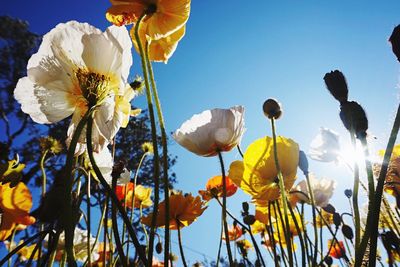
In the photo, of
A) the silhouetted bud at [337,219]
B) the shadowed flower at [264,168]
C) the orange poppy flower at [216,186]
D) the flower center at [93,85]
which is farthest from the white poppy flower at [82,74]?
the silhouetted bud at [337,219]

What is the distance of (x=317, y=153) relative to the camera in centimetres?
120

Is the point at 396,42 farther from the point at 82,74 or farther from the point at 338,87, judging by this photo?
the point at 82,74

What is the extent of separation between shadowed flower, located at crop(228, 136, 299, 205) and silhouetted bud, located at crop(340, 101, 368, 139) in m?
0.45

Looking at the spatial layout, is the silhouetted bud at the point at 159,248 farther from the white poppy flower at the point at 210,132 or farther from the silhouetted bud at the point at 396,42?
the silhouetted bud at the point at 396,42

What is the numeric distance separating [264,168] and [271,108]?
19 cm

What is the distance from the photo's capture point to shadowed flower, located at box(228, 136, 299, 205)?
99 centimetres

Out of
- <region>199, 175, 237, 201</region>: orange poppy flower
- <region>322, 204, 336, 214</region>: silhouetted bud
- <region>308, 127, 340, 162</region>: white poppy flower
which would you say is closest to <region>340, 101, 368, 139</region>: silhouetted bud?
<region>308, 127, 340, 162</region>: white poppy flower

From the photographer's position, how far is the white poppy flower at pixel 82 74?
0.59 metres

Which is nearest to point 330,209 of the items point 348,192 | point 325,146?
point 348,192

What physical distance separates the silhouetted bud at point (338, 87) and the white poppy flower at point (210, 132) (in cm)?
37

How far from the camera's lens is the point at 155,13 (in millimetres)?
712

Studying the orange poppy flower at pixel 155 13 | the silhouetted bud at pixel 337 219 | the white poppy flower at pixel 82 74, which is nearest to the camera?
the white poppy flower at pixel 82 74

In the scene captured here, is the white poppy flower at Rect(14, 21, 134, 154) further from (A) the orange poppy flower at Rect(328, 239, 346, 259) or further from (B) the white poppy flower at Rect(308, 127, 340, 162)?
(A) the orange poppy flower at Rect(328, 239, 346, 259)

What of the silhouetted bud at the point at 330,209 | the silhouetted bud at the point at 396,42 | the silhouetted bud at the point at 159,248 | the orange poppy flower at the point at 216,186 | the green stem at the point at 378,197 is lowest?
the green stem at the point at 378,197
